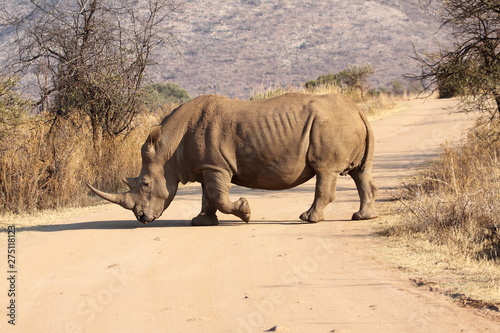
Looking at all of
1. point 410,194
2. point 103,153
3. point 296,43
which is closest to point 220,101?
point 410,194

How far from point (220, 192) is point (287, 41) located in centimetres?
7311

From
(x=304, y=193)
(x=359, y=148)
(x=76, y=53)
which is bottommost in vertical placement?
(x=304, y=193)

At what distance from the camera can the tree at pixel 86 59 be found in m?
15.0

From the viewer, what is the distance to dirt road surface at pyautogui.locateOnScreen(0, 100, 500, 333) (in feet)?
19.5

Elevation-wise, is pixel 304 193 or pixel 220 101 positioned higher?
pixel 220 101

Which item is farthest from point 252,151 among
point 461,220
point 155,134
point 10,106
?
point 10,106

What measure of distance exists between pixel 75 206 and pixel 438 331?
29.0ft

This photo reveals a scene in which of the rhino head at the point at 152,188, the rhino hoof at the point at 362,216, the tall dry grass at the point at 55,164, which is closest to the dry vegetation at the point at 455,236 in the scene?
Answer: the rhino hoof at the point at 362,216

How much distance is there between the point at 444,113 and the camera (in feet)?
98.2

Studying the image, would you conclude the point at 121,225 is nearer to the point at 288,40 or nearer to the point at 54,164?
the point at 54,164

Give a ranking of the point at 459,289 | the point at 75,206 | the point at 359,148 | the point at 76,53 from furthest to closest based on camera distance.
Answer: the point at 76,53, the point at 75,206, the point at 359,148, the point at 459,289

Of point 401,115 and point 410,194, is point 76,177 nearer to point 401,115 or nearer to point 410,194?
point 410,194

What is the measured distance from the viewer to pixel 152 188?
10312mm
